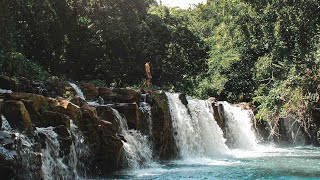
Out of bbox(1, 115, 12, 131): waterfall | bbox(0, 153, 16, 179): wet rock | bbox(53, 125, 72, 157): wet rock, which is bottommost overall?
bbox(0, 153, 16, 179): wet rock

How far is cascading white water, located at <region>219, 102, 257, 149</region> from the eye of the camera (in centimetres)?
2116

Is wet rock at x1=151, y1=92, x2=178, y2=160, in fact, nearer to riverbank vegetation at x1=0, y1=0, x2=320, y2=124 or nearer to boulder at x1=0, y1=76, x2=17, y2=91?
riverbank vegetation at x1=0, y1=0, x2=320, y2=124

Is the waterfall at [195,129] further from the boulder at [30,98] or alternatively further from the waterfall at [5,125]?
the waterfall at [5,125]

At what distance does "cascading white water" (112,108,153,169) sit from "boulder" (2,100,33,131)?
4351mm

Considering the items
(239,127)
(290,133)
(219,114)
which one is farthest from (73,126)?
(290,133)

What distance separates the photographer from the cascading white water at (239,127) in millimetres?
21156

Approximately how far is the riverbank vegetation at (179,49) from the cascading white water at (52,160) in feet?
8.76

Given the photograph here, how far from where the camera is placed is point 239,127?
21.7 meters

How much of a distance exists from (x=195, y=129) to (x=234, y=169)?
4.85 meters

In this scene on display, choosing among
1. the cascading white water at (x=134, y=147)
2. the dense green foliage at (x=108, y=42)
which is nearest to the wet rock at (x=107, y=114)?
the cascading white water at (x=134, y=147)

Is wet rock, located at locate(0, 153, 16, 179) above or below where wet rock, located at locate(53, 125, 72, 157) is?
below

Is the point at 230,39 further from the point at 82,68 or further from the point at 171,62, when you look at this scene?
the point at 82,68

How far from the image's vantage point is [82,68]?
79.8 feet

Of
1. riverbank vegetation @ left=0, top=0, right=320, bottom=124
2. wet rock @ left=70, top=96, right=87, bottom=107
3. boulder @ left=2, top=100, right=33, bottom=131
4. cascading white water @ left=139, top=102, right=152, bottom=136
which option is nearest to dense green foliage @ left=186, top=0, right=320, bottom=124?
riverbank vegetation @ left=0, top=0, right=320, bottom=124
